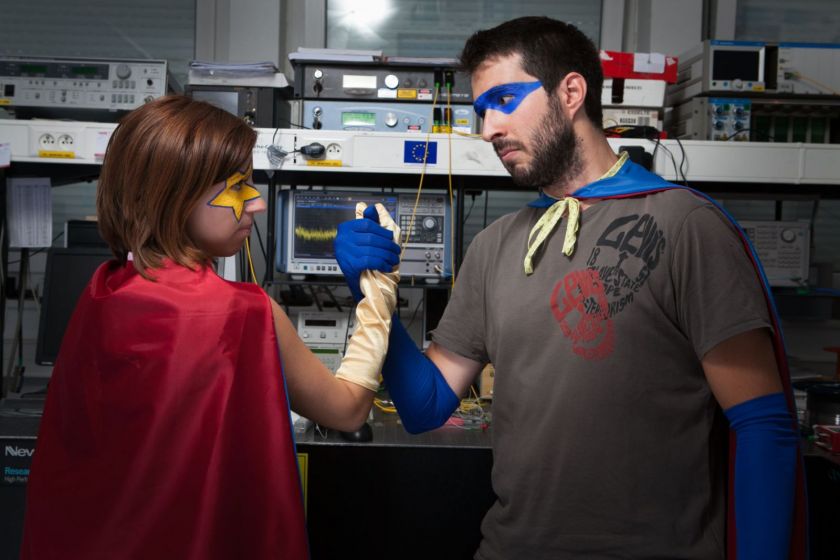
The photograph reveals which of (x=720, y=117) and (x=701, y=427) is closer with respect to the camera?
(x=701, y=427)

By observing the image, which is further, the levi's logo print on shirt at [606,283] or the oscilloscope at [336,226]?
the oscilloscope at [336,226]

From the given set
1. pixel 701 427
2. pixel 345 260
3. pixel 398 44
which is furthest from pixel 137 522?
pixel 398 44

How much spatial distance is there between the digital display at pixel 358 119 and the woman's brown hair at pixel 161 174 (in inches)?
59.6

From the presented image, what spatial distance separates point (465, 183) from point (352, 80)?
54 cm

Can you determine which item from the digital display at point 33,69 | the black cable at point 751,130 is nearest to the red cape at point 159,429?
the digital display at point 33,69

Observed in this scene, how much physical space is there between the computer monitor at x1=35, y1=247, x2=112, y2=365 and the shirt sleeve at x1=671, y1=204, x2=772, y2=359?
2.01 metres

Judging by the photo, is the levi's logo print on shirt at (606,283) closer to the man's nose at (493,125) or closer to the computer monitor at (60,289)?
the man's nose at (493,125)

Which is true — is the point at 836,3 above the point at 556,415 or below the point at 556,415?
above

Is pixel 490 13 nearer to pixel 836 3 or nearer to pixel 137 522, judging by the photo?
pixel 836 3

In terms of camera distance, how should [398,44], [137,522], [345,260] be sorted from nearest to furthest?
1. [137,522]
2. [345,260]
3. [398,44]

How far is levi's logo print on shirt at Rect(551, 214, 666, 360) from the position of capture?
3.75 ft

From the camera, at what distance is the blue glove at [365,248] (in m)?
1.28

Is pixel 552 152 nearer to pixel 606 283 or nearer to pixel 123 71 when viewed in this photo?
pixel 606 283

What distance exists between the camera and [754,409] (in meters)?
1.03
